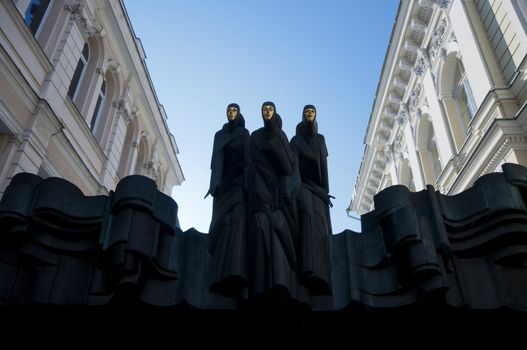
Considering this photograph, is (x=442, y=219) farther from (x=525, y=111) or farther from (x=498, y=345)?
(x=525, y=111)

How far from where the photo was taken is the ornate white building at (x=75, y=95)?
36.3ft

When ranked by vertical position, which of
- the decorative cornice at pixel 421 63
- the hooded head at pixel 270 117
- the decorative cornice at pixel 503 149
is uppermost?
the decorative cornice at pixel 421 63

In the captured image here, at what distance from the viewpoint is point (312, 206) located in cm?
599

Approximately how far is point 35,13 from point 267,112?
9.78 meters

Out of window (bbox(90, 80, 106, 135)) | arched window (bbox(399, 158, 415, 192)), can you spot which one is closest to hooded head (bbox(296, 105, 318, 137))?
window (bbox(90, 80, 106, 135))

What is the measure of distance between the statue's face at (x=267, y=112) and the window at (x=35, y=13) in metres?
9.10

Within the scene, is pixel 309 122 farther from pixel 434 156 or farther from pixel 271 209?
pixel 434 156

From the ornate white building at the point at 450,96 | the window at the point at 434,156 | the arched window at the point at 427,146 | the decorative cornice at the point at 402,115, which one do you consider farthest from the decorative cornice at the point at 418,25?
the window at the point at 434,156

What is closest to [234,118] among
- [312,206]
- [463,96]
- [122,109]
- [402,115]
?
[312,206]

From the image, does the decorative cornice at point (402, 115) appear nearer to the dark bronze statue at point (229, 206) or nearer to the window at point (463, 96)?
the window at point (463, 96)

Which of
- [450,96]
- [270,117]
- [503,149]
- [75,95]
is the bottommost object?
[270,117]

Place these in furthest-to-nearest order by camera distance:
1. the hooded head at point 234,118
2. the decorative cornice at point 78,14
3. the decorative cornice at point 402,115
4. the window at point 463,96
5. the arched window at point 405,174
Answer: the arched window at point 405,174 → the decorative cornice at point 402,115 → the window at point 463,96 → the decorative cornice at point 78,14 → the hooded head at point 234,118

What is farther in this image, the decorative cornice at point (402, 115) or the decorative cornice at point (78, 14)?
the decorative cornice at point (402, 115)

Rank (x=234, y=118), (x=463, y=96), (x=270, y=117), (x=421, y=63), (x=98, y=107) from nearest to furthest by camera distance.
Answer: (x=270, y=117)
(x=234, y=118)
(x=98, y=107)
(x=463, y=96)
(x=421, y=63)
